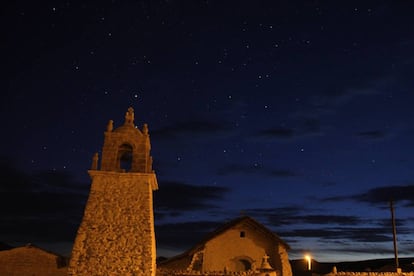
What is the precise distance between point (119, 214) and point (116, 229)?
31.0 inches

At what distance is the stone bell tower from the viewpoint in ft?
60.1

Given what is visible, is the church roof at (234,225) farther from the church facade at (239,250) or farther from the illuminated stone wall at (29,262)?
the illuminated stone wall at (29,262)

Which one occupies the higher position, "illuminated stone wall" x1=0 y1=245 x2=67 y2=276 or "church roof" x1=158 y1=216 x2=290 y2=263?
"church roof" x1=158 y1=216 x2=290 y2=263

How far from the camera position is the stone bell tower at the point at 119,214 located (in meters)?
18.3

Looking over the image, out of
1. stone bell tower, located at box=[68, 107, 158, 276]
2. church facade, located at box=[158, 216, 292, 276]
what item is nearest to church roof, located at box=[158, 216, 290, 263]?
church facade, located at box=[158, 216, 292, 276]

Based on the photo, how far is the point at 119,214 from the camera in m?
19.6

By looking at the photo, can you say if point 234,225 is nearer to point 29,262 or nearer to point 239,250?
point 239,250

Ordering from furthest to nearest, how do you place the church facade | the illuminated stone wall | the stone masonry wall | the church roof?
the illuminated stone wall, the church roof, the church facade, the stone masonry wall

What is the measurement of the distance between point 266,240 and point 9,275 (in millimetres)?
16663

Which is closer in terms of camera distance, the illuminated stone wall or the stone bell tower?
the stone bell tower

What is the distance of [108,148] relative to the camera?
21641 mm

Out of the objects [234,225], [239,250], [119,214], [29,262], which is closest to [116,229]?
[119,214]

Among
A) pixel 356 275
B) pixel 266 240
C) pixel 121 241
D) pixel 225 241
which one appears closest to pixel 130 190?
pixel 121 241

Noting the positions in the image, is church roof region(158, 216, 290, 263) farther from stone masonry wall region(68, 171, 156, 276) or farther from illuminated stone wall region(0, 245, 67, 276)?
illuminated stone wall region(0, 245, 67, 276)
